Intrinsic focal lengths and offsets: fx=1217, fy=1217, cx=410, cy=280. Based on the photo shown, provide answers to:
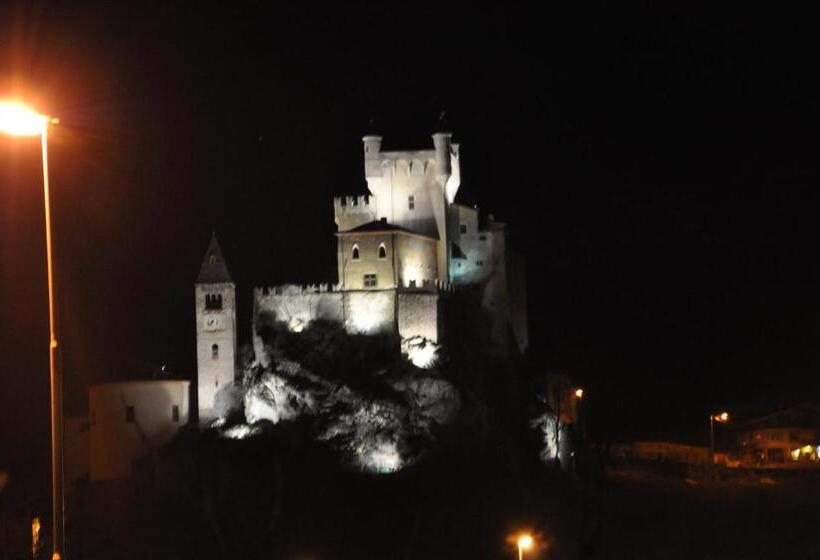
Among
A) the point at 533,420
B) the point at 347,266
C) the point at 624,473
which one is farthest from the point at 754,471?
the point at 347,266

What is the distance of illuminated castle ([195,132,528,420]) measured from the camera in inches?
2574

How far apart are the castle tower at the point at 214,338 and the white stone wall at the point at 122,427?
2.59m

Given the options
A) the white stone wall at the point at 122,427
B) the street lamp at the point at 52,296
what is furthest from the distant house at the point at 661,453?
the street lamp at the point at 52,296

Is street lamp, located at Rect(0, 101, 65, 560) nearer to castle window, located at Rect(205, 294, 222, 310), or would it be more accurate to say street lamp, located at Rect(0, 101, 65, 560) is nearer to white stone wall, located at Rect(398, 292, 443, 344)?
castle window, located at Rect(205, 294, 222, 310)

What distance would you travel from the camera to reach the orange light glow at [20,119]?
1769 cm

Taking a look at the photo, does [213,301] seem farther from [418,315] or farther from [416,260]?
[416,260]

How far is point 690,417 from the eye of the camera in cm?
11738

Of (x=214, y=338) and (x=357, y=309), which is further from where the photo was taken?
(x=357, y=309)

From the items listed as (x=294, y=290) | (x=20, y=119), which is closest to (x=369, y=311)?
(x=294, y=290)

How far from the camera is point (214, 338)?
65250 millimetres

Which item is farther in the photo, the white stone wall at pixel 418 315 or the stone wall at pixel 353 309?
the white stone wall at pixel 418 315

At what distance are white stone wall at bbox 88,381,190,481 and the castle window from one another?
16.5ft

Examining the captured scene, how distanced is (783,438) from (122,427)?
54.4 m

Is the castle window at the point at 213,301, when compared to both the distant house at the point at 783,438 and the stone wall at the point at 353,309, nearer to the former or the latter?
the stone wall at the point at 353,309
